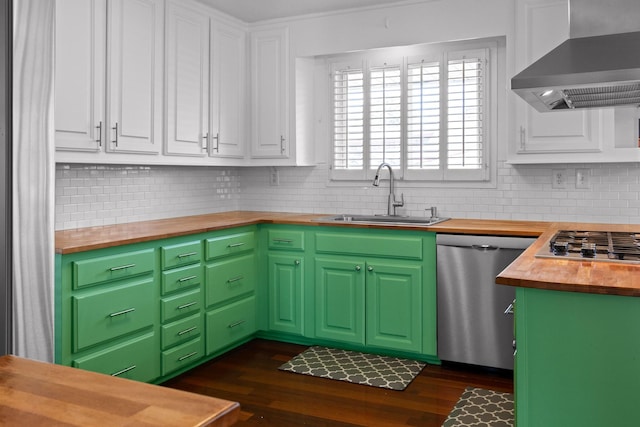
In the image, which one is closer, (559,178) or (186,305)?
(186,305)

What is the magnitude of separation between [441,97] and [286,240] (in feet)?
5.14

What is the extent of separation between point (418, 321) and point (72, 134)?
2.39 metres

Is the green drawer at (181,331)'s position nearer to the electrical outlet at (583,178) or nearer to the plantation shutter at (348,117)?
the plantation shutter at (348,117)

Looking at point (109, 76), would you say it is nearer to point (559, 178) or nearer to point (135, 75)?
point (135, 75)

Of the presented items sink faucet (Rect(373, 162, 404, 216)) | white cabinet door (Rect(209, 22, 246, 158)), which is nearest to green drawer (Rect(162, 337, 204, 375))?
white cabinet door (Rect(209, 22, 246, 158))

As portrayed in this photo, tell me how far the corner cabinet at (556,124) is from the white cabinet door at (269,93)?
1.77 m

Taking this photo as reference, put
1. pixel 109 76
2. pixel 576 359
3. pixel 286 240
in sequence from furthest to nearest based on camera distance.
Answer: pixel 286 240 → pixel 109 76 → pixel 576 359

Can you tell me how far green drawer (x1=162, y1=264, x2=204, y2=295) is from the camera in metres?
3.45

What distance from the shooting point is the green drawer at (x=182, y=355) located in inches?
137

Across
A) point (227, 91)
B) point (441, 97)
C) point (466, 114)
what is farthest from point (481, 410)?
point (227, 91)

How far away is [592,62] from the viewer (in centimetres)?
247

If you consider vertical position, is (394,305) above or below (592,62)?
below

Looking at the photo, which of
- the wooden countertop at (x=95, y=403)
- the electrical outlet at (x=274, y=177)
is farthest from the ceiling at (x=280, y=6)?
the wooden countertop at (x=95, y=403)

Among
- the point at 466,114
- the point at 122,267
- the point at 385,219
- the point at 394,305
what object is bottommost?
the point at 394,305
